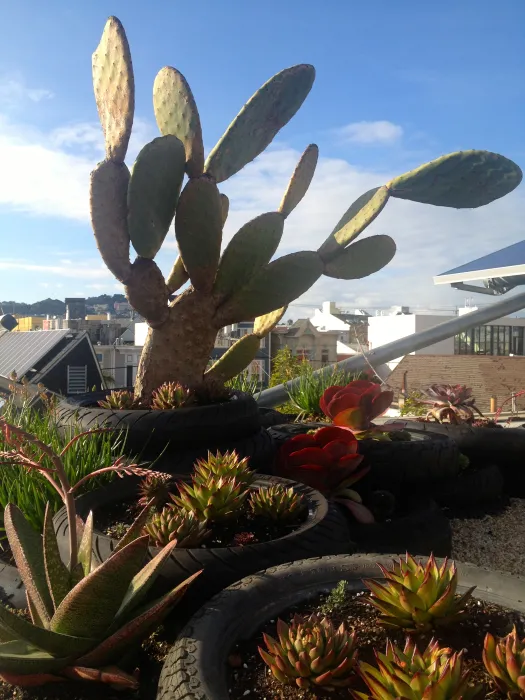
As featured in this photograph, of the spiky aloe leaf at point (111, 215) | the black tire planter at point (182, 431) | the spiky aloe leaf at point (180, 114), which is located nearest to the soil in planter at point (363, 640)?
the black tire planter at point (182, 431)

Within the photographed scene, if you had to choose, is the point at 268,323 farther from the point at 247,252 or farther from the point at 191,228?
the point at 191,228

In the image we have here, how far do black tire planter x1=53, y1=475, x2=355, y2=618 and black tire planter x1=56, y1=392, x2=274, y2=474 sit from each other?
0.74 m

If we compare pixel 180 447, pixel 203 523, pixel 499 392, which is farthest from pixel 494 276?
pixel 203 523

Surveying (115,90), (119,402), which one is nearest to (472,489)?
(119,402)

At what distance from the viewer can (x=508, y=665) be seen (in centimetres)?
112

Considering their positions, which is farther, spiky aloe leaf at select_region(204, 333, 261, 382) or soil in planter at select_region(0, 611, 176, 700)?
spiky aloe leaf at select_region(204, 333, 261, 382)

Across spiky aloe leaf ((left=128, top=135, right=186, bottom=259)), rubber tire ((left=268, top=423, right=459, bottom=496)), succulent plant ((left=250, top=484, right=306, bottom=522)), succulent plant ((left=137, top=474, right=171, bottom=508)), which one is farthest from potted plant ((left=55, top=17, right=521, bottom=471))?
succulent plant ((left=250, top=484, right=306, bottom=522))

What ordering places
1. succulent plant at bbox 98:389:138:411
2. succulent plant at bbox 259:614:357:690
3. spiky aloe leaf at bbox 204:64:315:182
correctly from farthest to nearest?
spiky aloe leaf at bbox 204:64:315:182
succulent plant at bbox 98:389:138:411
succulent plant at bbox 259:614:357:690

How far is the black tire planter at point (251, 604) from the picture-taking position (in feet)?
3.95

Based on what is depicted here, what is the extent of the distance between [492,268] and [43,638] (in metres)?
13.2

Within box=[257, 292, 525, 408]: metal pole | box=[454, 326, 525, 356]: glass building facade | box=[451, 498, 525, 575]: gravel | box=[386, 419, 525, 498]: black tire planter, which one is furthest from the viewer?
box=[454, 326, 525, 356]: glass building facade

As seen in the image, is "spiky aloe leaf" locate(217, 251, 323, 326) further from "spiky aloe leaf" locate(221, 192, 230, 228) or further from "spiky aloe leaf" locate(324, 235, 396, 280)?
"spiky aloe leaf" locate(221, 192, 230, 228)

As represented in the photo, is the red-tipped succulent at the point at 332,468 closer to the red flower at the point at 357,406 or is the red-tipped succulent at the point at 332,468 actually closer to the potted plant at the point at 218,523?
the potted plant at the point at 218,523

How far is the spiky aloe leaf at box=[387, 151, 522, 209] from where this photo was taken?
458cm
